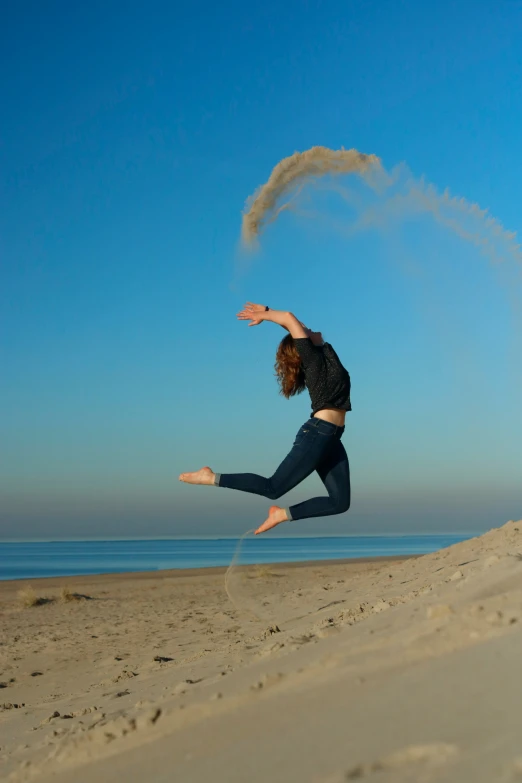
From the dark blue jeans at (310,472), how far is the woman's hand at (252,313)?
39.7 inches

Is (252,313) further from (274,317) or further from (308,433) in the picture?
(308,433)

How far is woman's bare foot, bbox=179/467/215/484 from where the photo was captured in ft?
21.0

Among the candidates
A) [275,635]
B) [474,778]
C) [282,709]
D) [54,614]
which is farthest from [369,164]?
[54,614]

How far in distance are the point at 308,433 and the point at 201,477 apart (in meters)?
1.02

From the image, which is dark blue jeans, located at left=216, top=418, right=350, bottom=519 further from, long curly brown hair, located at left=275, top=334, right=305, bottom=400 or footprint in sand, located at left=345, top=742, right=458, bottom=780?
footprint in sand, located at left=345, top=742, right=458, bottom=780

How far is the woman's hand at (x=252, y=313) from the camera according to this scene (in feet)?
21.4

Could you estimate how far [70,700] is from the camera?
281 inches

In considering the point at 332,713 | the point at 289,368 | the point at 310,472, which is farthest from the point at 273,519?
the point at 332,713

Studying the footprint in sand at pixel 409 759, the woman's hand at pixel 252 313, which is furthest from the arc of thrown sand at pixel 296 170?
the footprint in sand at pixel 409 759

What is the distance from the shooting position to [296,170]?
10.4 meters

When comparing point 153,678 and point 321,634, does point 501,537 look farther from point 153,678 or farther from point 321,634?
point 321,634

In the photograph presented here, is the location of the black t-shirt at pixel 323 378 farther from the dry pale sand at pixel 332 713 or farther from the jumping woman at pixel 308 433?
the dry pale sand at pixel 332 713

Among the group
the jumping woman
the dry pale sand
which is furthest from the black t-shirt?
the dry pale sand

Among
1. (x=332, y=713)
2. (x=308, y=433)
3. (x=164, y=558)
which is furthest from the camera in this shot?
(x=164, y=558)
